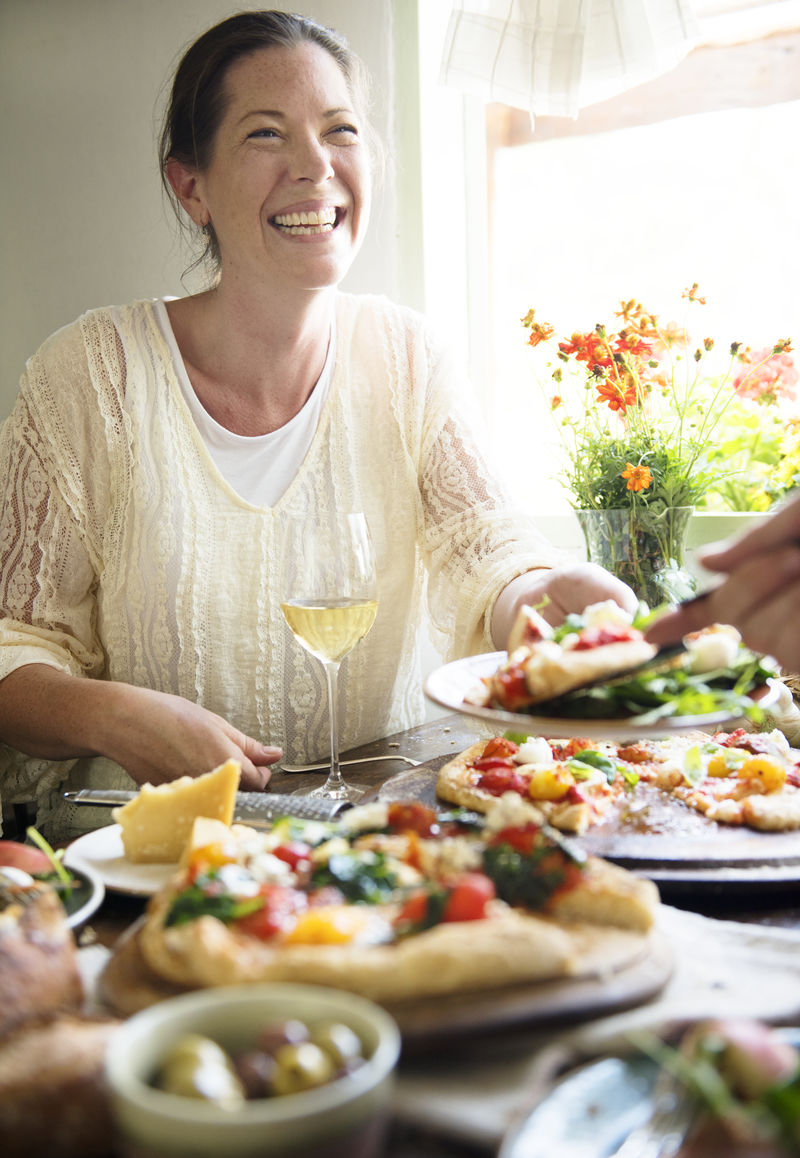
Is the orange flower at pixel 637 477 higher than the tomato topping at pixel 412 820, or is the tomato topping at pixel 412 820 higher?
the orange flower at pixel 637 477

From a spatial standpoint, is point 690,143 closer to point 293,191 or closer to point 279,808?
point 293,191

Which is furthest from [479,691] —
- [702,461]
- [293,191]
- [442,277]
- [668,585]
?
[442,277]

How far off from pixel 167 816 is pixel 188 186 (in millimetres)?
1479

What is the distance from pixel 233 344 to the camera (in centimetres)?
219

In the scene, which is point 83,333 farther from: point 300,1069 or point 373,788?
point 300,1069

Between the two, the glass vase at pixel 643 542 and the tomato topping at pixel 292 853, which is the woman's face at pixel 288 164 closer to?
the glass vase at pixel 643 542

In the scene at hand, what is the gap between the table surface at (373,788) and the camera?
2.28 feet

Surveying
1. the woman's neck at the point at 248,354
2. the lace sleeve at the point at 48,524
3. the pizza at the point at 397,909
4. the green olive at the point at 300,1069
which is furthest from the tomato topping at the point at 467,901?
the woman's neck at the point at 248,354

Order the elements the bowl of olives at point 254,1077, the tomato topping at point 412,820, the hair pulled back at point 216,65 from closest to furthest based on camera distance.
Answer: the bowl of olives at point 254,1077, the tomato topping at point 412,820, the hair pulled back at point 216,65

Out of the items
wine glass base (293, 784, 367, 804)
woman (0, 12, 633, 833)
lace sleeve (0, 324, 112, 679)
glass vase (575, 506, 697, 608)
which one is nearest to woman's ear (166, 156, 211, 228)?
woman (0, 12, 633, 833)

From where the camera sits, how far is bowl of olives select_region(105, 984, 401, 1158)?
0.55 metres

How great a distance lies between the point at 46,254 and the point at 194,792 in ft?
8.61

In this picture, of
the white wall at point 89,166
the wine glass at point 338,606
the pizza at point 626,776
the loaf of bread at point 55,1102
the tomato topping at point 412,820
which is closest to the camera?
the loaf of bread at point 55,1102

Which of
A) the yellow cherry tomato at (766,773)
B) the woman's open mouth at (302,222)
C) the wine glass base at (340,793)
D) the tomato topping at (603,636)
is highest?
the woman's open mouth at (302,222)
